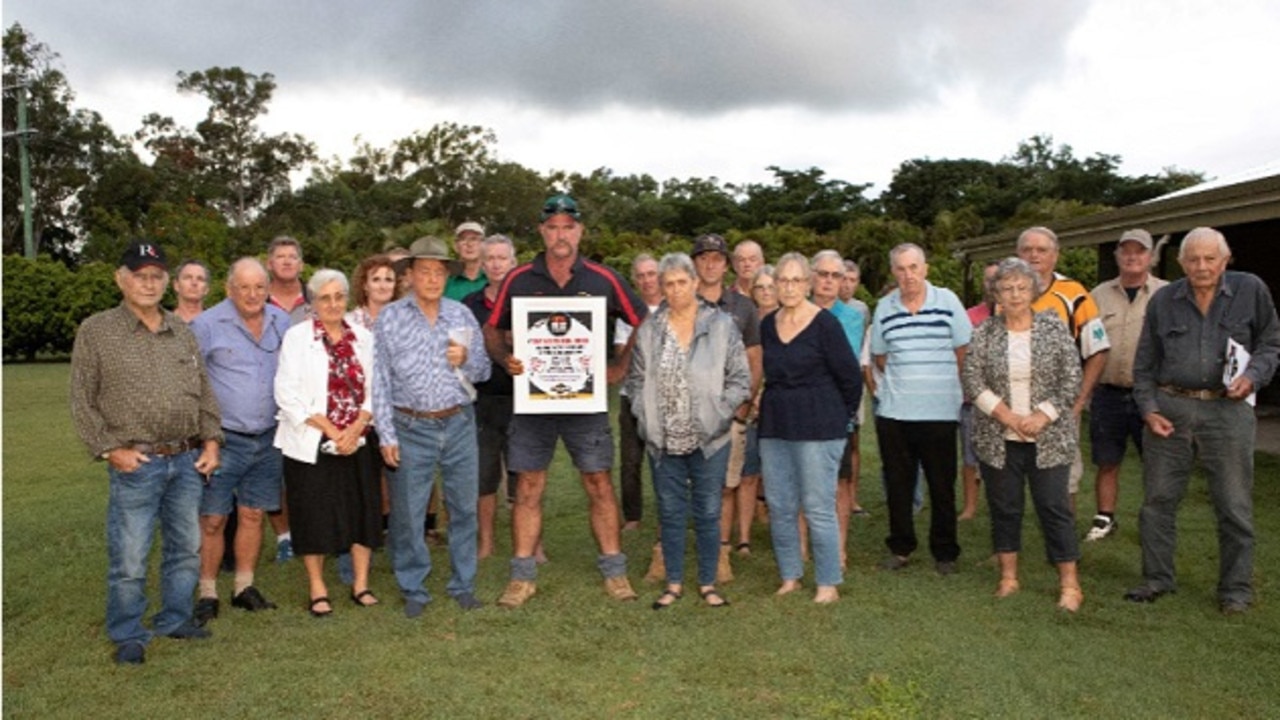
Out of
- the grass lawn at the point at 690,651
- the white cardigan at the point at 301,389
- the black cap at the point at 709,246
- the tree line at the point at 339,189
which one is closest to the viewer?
the grass lawn at the point at 690,651

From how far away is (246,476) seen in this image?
5383 mm

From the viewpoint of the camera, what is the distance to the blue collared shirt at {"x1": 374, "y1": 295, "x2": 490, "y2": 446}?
17.1 feet

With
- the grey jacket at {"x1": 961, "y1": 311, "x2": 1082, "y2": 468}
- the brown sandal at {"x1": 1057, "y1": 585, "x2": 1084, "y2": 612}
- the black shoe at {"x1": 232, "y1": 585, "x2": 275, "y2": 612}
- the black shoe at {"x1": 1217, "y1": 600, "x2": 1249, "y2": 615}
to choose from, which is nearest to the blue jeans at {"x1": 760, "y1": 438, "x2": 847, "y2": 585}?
the grey jacket at {"x1": 961, "y1": 311, "x2": 1082, "y2": 468}

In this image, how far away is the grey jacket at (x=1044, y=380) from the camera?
5.35 meters

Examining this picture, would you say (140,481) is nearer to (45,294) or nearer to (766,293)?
(766,293)

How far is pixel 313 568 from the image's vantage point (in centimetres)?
538

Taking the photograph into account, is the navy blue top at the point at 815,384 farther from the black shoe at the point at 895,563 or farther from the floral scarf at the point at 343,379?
the floral scarf at the point at 343,379

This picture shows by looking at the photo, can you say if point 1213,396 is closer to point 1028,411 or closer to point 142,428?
point 1028,411

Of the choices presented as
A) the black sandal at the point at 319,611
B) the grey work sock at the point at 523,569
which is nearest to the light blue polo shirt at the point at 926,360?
the grey work sock at the point at 523,569

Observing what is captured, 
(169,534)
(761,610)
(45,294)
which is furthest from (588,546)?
(45,294)

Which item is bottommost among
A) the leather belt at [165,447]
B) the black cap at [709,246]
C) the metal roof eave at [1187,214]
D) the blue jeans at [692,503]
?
the blue jeans at [692,503]

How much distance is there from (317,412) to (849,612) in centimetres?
289

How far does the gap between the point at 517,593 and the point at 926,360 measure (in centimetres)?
264

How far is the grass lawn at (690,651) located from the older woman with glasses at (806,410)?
42 cm
